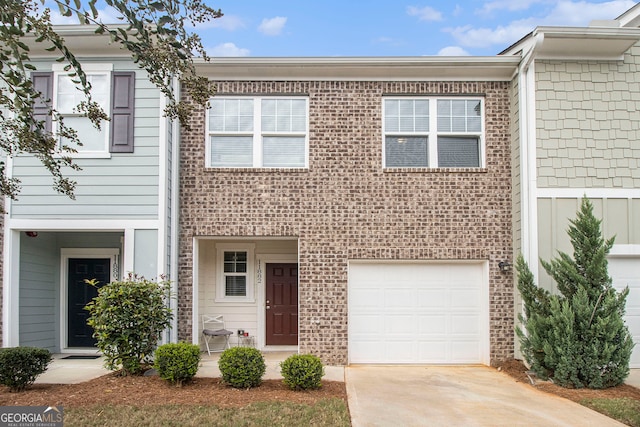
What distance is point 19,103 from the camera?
5562 millimetres

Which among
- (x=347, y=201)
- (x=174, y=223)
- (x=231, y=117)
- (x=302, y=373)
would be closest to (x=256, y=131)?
(x=231, y=117)

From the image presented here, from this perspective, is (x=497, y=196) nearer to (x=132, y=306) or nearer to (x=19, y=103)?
(x=132, y=306)

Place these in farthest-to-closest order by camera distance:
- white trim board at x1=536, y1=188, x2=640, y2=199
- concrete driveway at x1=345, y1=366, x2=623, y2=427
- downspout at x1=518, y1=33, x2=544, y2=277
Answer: white trim board at x1=536, y1=188, x2=640, y2=199, downspout at x1=518, y1=33, x2=544, y2=277, concrete driveway at x1=345, y1=366, x2=623, y2=427

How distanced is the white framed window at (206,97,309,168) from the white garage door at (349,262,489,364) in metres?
2.53

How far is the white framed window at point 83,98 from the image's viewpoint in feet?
31.9

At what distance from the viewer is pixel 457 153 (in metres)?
10.2

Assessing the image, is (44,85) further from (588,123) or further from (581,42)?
(588,123)

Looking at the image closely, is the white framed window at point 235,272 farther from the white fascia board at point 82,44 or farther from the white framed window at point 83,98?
the white fascia board at point 82,44

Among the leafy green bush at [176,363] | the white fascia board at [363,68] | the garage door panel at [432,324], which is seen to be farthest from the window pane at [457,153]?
the leafy green bush at [176,363]

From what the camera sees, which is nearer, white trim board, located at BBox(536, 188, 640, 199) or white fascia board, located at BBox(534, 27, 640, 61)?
white fascia board, located at BBox(534, 27, 640, 61)

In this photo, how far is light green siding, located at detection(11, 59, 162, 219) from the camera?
9.61 m

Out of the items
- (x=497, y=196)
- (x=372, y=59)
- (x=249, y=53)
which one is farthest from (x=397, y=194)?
(x=249, y=53)

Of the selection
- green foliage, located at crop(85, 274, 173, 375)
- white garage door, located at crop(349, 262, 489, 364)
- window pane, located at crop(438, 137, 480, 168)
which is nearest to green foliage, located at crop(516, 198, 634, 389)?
white garage door, located at crop(349, 262, 489, 364)

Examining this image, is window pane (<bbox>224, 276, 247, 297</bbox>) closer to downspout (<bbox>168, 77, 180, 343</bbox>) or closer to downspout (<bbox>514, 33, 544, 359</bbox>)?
downspout (<bbox>168, 77, 180, 343</bbox>)
